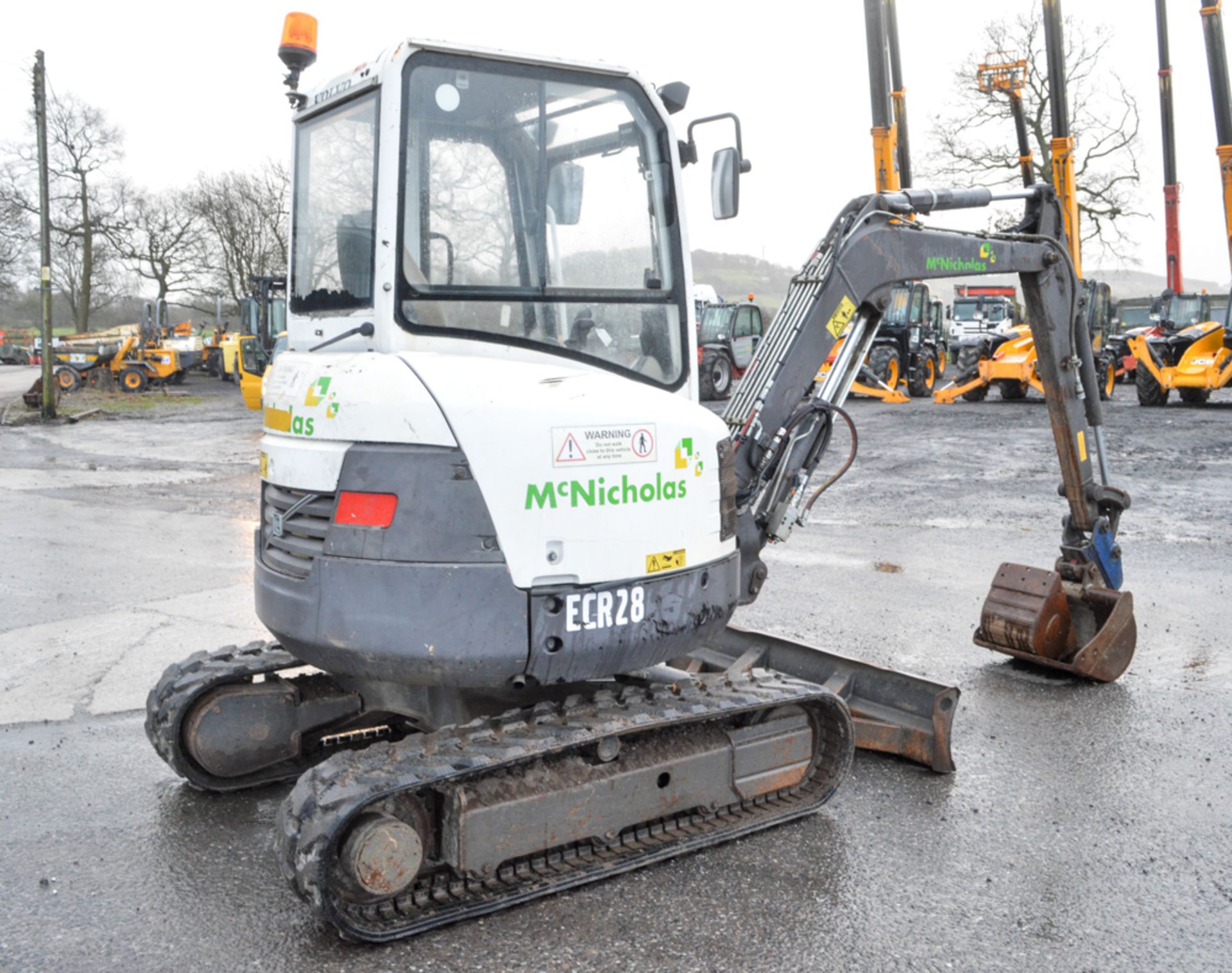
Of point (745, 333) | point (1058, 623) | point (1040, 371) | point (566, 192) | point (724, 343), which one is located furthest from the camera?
point (745, 333)

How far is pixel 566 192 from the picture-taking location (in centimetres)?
406

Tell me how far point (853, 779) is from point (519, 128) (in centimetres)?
300

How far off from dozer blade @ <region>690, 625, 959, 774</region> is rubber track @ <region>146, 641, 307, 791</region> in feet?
6.06

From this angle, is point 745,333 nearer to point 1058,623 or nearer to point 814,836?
point 1058,623

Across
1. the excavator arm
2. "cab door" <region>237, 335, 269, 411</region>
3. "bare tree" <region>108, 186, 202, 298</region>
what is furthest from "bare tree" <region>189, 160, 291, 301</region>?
the excavator arm

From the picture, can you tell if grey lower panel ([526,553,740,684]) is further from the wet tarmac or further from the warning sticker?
the wet tarmac

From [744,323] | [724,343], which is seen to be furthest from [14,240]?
[724,343]

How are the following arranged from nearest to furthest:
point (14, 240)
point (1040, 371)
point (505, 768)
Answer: point (505, 768) < point (1040, 371) < point (14, 240)

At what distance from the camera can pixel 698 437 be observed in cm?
397

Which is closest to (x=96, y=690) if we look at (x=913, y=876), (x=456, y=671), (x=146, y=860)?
(x=146, y=860)

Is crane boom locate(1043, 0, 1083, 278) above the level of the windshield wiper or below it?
above

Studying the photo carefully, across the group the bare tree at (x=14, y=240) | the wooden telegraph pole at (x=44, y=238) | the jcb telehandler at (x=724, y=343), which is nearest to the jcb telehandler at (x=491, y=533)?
the wooden telegraph pole at (x=44, y=238)

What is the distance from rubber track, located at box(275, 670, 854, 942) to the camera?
3303 mm

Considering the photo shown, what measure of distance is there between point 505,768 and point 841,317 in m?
2.66
